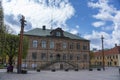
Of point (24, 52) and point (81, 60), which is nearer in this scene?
point (24, 52)

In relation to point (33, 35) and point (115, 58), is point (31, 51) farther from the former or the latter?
point (115, 58)

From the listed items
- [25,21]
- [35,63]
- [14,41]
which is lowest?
[35,63]

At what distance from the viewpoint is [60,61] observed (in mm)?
67312

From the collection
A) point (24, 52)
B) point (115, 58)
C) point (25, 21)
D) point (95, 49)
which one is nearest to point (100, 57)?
point (115, 58)

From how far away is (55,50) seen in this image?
69000 mm

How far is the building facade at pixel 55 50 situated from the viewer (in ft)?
214

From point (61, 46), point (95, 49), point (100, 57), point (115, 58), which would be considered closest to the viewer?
point (61, 46)

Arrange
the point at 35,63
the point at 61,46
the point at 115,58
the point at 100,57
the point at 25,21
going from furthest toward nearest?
the point at 100,57 < the point at 115,58 < the point at 61,46 < the point at 35,63 < the point at 25,21

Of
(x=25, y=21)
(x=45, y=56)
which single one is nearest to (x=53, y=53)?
(x=45, y=56)

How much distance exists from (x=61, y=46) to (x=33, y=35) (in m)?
10.1

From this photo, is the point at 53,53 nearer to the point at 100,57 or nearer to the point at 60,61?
the point at 60,61

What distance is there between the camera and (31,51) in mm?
65312

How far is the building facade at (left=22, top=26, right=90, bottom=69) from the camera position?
65375mm

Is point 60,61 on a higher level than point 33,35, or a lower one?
lower
